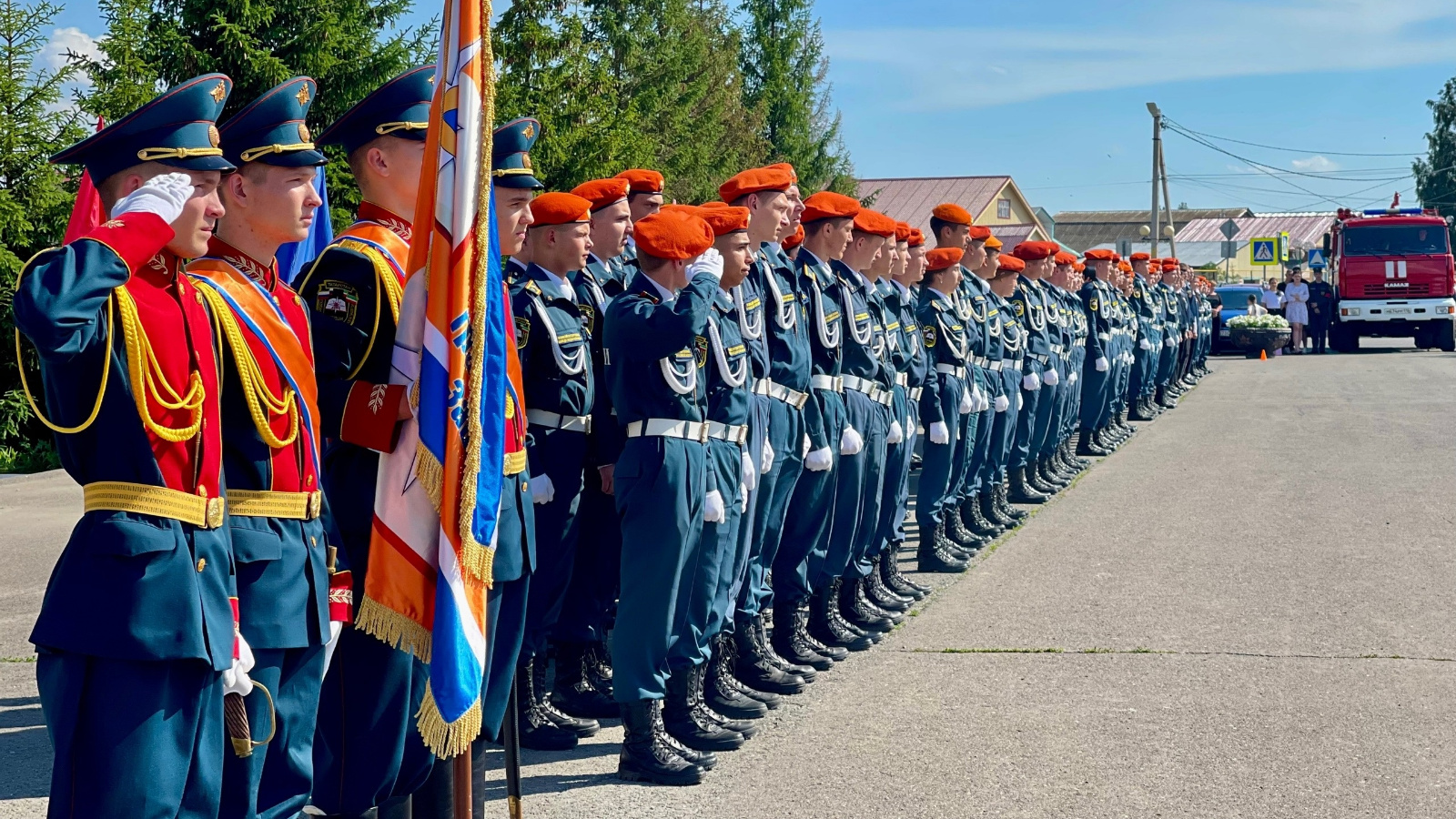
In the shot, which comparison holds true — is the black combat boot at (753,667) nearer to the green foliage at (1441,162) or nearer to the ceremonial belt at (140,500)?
the ceremonial belt at (140,500)

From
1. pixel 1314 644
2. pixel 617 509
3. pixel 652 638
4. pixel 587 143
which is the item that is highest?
pixel 587 143

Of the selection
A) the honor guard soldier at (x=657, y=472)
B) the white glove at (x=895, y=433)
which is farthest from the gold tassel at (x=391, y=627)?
the white glove at (x=895, y=433)

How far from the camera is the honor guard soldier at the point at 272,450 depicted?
3.09 metres

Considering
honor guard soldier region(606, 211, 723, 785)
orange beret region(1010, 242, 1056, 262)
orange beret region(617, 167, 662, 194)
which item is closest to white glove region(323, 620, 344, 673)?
honor guard soldier region(606, 211, 723, 785)

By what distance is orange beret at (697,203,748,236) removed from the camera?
217 inches

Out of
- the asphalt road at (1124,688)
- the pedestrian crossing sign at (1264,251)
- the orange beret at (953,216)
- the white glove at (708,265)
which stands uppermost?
the pedestrian crossing sign at (1264,251)

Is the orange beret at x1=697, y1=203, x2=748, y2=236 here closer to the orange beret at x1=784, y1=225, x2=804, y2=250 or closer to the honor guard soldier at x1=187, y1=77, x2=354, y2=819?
the orange beret at x1=784, y1=225, x2=804, y2=250

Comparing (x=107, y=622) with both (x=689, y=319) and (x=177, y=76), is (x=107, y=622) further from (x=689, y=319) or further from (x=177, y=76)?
(x=177, y=76)

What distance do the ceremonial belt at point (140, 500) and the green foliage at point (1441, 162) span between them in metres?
73.7

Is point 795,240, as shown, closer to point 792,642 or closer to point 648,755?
point 792,642

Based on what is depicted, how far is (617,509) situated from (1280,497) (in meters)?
7.68

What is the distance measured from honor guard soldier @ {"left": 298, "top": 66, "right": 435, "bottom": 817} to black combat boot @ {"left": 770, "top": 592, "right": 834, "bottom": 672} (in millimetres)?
2980

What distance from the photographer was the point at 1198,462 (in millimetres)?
13828

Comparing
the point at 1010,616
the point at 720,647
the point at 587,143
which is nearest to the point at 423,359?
the point at 720,647
